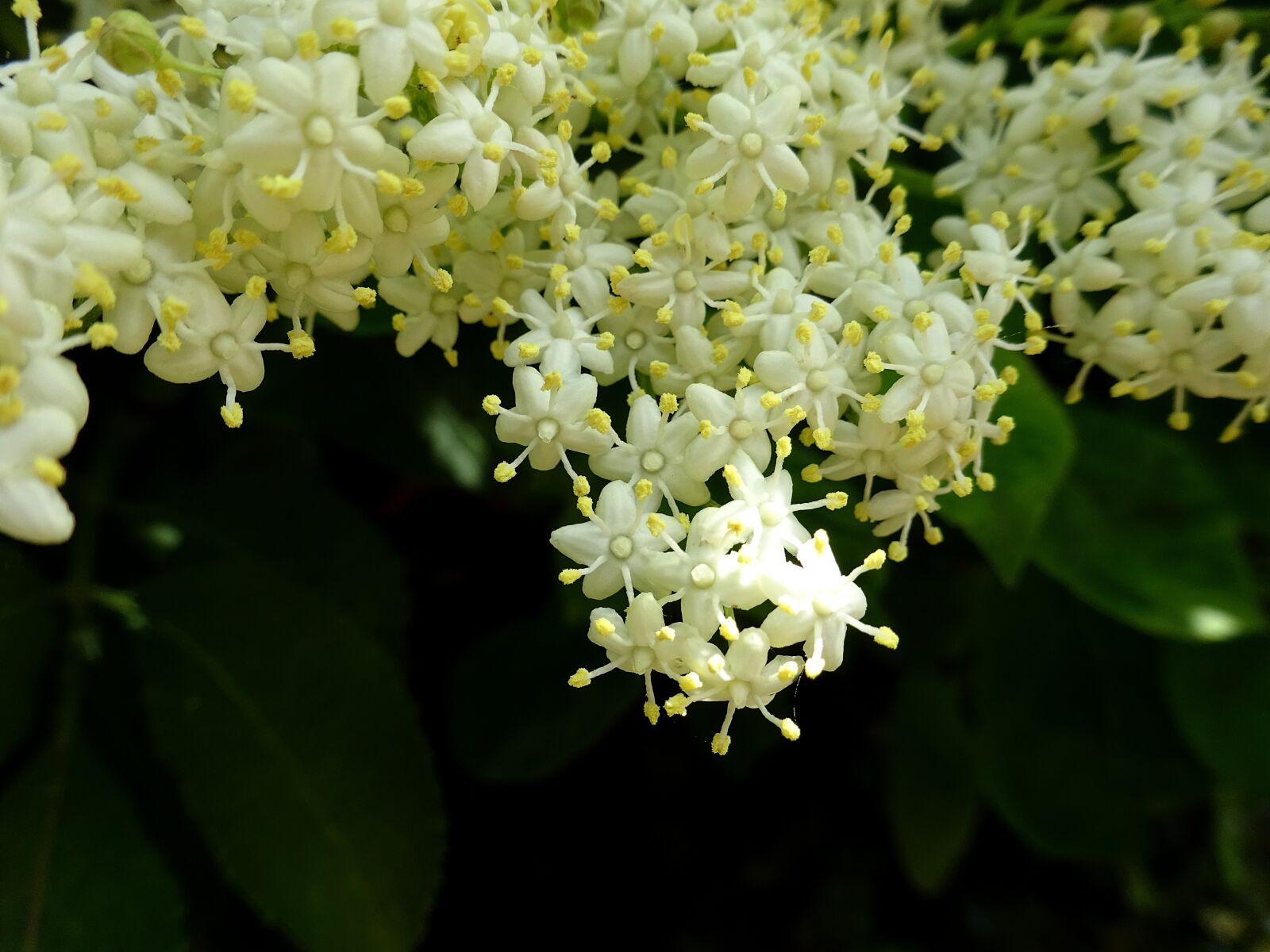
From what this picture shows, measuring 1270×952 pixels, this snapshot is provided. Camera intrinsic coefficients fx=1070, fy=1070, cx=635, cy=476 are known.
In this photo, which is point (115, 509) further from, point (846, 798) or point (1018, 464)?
point (846, 798)

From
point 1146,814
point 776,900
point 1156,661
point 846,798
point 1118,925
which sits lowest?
point 1118,925

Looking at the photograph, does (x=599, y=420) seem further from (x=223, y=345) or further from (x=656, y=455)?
(x=223, y=345)

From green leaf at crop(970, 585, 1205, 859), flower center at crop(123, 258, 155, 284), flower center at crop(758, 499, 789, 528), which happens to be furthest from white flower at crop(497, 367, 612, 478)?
green leaf at crop(970, 585, 1205, 859)

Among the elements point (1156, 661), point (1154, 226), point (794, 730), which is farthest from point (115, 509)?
point (1156, 661)

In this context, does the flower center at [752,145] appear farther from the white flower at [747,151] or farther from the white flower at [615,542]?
the white flower at [615,542]

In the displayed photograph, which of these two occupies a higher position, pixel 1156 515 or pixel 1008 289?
pixel 1008 289

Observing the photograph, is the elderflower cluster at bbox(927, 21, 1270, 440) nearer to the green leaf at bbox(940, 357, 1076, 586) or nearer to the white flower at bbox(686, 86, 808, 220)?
the green leaf at bbox(940, 357, 1076, 586)

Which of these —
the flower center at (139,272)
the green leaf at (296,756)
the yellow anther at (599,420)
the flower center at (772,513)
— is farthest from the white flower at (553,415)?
the green leaf at (296,756)
